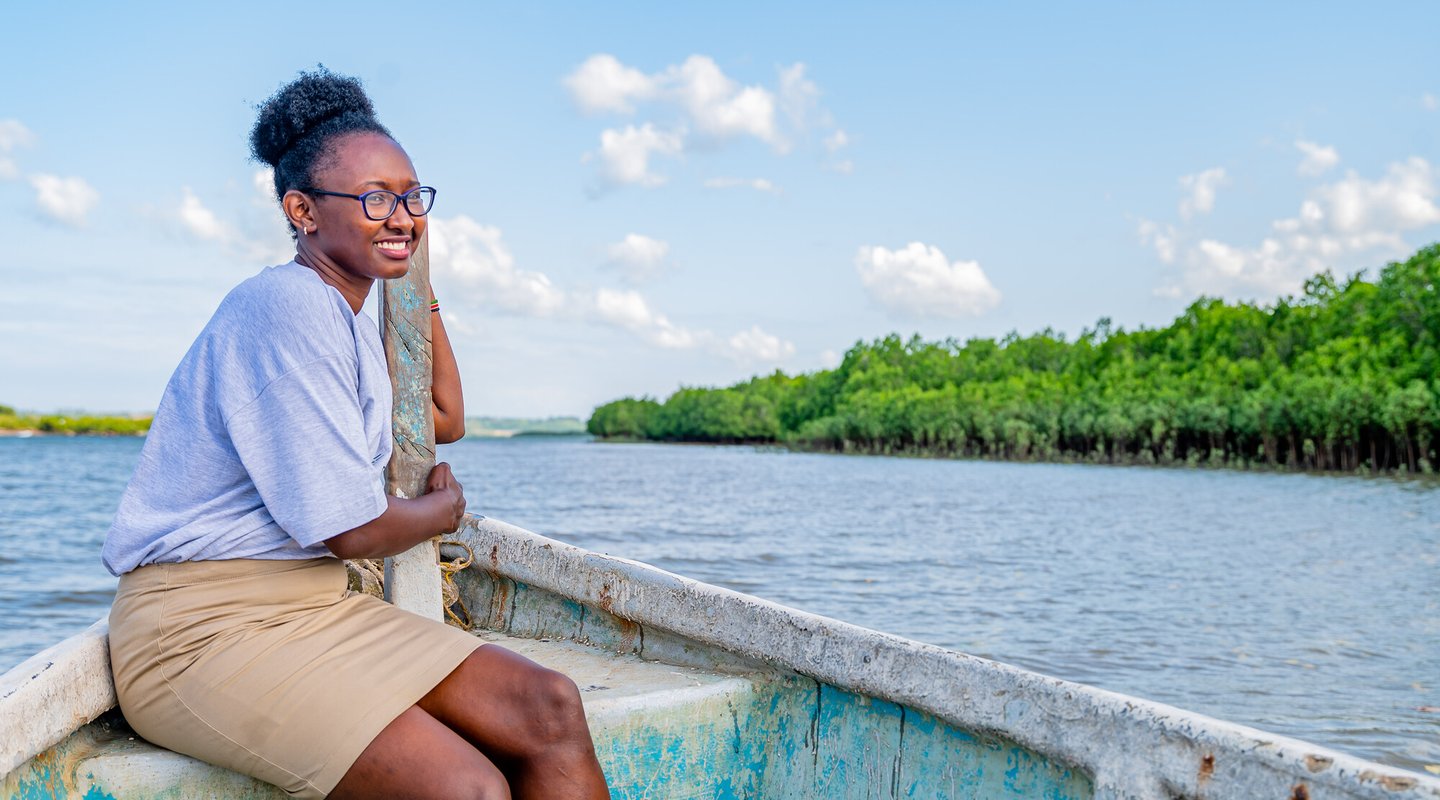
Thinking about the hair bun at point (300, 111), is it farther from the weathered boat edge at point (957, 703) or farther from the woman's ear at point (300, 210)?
the weathered boat edge at point (957, 703)

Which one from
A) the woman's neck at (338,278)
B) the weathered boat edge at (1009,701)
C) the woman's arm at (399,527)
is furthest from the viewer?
the woman's neck at (338,278)

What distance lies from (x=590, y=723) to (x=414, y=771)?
69cm

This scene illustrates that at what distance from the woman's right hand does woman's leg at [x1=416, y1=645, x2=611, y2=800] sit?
1.22ft

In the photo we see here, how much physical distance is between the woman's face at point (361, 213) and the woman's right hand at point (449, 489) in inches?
19.1

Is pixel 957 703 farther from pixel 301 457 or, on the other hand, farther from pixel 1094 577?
pixel 1094 577

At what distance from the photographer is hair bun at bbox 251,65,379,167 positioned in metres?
2.13

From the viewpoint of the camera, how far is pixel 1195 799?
5.50ft

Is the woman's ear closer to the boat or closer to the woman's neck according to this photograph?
the woman's neck

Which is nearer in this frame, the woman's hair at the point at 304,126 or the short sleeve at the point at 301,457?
the short sleeve at the point at 301,457

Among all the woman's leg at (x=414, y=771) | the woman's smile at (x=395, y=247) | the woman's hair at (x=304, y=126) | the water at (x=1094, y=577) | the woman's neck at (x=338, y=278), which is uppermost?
the woman's hair at (x=304, y=126)

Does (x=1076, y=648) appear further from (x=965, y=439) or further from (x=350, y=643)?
(x=965, y=439)

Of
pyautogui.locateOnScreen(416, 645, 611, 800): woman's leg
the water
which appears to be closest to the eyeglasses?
pyautogui.locateOnScreen(416, 645, 611, 800): woman's leg

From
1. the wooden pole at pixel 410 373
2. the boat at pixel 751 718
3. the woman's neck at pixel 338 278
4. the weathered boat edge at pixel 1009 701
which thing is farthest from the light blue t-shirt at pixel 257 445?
the weathered boat edge at pixel 1009 701

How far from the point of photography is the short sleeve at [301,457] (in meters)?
1.77
